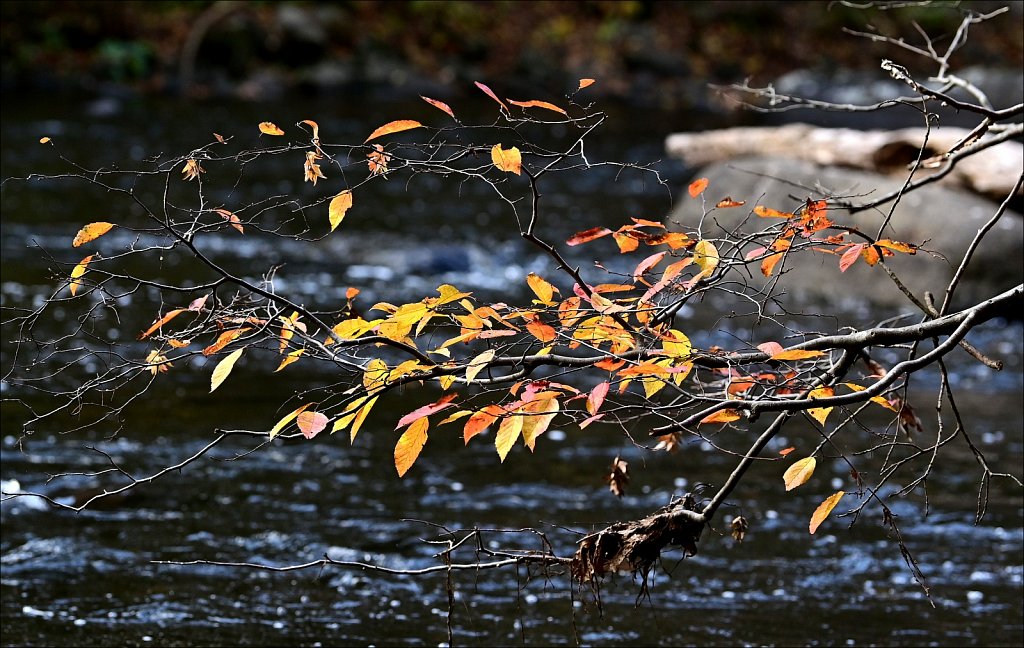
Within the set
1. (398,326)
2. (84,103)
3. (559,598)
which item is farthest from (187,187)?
(398,326)

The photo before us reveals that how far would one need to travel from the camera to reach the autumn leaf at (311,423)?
2.44 meters

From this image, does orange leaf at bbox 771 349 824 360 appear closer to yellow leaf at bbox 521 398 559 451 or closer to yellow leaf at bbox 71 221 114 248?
yellow leaf at bbox 521 398 559 451

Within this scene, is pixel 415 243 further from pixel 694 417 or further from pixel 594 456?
pixel 694 417

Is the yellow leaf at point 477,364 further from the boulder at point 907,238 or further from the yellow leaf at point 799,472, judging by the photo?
the boulder at point 907,238

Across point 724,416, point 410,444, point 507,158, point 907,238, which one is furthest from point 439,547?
point 907,238

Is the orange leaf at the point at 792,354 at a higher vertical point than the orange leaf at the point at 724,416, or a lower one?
higher

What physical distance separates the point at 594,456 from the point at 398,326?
3742 millimetres

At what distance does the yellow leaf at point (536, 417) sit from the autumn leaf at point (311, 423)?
17.6 inches

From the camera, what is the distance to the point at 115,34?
70.9ft

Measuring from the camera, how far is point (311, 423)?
2.44 meters

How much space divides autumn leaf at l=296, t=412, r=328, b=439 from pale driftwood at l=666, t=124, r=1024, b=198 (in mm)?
6123

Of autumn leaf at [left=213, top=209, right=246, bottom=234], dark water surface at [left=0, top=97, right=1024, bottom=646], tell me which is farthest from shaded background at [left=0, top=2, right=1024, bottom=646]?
autumn leaf at [left=213, top=209, right=246, bottom=234]

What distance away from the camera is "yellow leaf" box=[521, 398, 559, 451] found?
239 cm

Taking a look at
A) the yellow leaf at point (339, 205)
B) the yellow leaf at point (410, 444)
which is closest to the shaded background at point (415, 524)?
the yellow leaf at point (410, 444)
